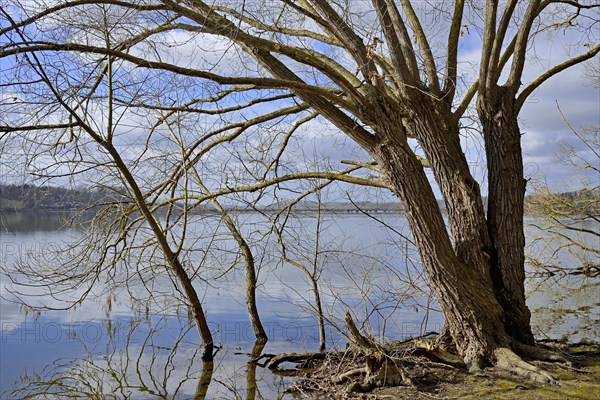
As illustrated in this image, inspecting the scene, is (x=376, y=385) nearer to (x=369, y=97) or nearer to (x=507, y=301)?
(x=507, y=301)

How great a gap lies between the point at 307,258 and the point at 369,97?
10.0 ft

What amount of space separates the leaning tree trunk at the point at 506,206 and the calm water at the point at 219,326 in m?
0.87

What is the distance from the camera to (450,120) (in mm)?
6594

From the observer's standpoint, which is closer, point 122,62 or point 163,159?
point 122,62

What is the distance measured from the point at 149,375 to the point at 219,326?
2.55m

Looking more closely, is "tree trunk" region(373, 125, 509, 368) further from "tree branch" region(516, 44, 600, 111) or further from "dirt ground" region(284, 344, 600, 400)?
"tree branch" region(516, 44, 600, 111)

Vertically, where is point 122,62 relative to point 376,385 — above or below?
above

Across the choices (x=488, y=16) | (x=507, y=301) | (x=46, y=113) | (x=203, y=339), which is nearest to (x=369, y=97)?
(x=488, y=16)

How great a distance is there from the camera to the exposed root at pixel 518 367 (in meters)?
5.46

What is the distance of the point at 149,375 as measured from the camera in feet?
24.1

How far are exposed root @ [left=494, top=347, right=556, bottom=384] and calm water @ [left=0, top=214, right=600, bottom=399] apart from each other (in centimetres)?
89

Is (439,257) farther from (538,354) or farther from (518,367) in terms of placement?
(538,354)

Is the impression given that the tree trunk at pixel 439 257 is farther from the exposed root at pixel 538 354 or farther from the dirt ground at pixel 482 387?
the dirt ground at pixel 482 387

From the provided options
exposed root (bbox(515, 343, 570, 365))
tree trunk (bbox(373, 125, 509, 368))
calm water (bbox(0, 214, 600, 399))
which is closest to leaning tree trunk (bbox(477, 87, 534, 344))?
exposed root (bbox(515, 343, 570, 365))
